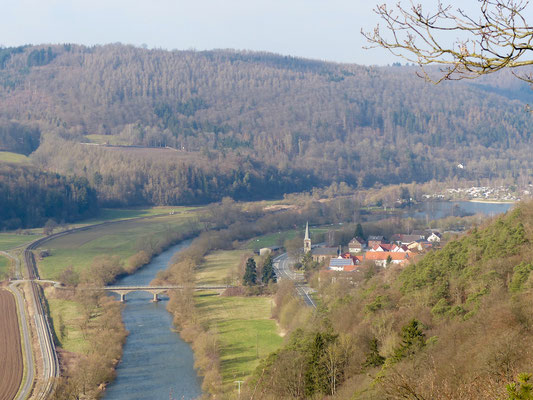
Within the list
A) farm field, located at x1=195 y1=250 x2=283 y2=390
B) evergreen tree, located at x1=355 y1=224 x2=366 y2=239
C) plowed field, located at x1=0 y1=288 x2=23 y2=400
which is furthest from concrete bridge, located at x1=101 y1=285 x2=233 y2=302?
evergreen tree, located at x1=355 y1=224 x2=366 y2=239

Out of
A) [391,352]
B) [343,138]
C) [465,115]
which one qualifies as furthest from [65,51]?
[391,352]

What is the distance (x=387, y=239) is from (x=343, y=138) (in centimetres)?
9223

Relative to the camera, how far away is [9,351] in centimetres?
2631

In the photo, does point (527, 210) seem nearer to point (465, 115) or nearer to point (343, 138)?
point (343, 138)

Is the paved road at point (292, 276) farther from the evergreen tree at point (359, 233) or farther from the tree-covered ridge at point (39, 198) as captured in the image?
the tree-covered ridge at point (39, 198)

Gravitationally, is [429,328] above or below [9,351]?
above

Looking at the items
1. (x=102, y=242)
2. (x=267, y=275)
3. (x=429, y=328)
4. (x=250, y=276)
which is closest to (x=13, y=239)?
(x=102, y=242)

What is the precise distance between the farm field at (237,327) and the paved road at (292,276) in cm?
177

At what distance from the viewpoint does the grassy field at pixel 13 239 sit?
53062 mm

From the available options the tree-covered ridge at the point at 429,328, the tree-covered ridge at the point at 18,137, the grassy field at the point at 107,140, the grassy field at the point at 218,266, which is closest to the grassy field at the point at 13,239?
the grassy field at the point at 218,266

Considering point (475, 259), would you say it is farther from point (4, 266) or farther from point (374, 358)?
point (4, 266)

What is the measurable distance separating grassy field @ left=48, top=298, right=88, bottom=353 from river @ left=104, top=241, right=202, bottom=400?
1938 millimetres

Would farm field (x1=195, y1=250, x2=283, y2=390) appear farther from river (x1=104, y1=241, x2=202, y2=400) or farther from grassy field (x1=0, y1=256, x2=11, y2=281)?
grassy field (x1=0, y1=256, x2=11, y2=281)

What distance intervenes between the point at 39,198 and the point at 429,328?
58.6m
